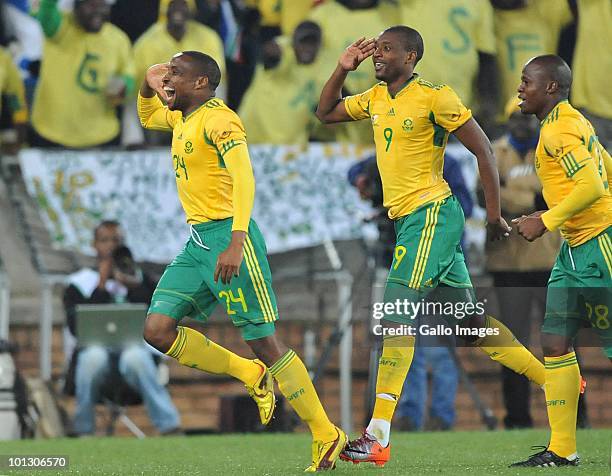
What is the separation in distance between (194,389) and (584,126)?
5.42 metres

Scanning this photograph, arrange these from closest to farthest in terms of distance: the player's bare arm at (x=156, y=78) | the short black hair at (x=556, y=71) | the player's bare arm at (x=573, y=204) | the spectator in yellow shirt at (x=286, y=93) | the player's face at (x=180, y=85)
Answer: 1. the player's bare arm at (x=573, y=204)
2. the short black hair at (x=556, y=71)
3. the player's face at (x=180, y=85)
4. the player's bare arm at (x=156, y=78)
5. the spectator in yellow shirt at (x=286, y=93)

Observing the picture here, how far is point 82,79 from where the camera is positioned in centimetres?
1078

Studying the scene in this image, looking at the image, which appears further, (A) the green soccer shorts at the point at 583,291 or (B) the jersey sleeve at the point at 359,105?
(B) the jersey sleeve at the point at 359,105

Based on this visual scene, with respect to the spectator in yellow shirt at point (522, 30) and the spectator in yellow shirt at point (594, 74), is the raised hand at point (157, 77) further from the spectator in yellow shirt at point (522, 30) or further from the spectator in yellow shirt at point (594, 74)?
the spectator in yellow shirt at point (594, 74)

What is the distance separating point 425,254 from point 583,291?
739mm

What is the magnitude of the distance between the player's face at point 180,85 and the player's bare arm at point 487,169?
125 cm

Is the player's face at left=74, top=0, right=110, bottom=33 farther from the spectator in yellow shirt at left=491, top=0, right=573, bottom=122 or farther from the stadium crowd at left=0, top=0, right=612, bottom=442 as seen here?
the spectator in yellow shirt at left=491, top=0, right=573, bottom=122

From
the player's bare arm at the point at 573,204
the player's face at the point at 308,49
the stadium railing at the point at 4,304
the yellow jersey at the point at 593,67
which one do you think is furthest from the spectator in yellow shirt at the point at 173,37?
the player's bare arm at the point at 573,204

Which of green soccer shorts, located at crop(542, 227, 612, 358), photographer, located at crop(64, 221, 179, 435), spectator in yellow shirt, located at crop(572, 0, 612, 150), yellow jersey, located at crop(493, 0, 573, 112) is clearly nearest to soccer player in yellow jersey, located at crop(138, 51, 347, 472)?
green soccer shorts, located at crop(542, 227, 612, 358)

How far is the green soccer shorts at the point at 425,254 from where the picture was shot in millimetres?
6766

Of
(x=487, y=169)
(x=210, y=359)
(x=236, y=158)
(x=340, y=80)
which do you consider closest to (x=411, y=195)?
(x=487, y=169)

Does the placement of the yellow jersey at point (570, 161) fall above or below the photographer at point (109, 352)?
above

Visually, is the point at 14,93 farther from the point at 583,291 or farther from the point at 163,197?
the point at 583,291

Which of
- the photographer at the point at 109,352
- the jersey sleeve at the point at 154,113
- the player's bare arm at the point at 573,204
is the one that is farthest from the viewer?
the photographer at the point at 109,352
